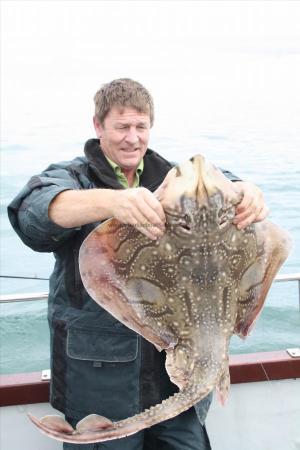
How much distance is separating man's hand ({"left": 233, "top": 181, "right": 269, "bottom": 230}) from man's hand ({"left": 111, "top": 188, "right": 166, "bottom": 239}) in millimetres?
298

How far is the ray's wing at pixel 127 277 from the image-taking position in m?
1.93

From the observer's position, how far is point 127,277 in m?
1.99

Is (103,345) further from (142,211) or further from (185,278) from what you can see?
(142,211)

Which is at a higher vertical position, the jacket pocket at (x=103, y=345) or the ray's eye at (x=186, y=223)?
the ray's eye at (x=186, y=223)

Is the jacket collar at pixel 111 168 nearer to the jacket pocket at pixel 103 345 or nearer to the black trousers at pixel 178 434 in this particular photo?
the jacket pocket at pixel 103 345

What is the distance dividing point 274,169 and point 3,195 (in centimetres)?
958

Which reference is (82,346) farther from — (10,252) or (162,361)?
(10,252)

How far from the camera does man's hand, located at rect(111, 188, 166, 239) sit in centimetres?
174

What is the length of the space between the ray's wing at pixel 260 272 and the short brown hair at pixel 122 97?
93 cm

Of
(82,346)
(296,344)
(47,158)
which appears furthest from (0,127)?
(82,346)

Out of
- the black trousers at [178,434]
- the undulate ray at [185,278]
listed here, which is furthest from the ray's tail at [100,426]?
the black trousers at [178,434]

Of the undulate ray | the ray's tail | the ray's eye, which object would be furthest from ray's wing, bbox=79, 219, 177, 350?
the ray's tail

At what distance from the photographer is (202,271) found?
6.18ft

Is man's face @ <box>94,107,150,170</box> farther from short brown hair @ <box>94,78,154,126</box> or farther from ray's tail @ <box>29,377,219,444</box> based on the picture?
ray's tail @ <box>29,377,219,444</box>
